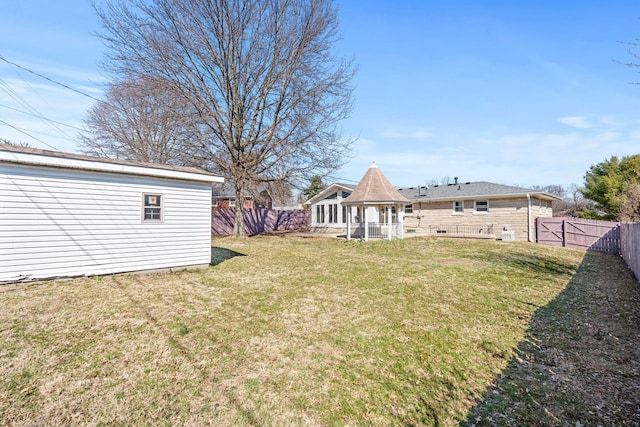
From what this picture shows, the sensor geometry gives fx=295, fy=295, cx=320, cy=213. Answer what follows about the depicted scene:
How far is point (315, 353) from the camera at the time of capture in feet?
13.5

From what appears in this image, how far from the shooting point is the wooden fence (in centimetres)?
2402

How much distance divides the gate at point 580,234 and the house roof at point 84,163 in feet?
62.9

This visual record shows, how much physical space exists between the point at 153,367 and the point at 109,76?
17653 mm

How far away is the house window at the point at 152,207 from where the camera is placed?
8.21 meters

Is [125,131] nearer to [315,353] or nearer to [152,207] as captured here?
[152,207]

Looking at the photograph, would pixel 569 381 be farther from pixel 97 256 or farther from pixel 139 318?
pixel 97 256

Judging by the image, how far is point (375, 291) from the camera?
23.2ft

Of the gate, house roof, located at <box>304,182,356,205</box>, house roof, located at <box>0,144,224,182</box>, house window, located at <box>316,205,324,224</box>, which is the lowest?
the gate

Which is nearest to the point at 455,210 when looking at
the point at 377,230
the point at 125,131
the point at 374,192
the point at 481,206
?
the point at 481,206

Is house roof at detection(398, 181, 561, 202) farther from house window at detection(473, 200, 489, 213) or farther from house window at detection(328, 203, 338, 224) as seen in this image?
house window at detection(328, 203, 338, 224)

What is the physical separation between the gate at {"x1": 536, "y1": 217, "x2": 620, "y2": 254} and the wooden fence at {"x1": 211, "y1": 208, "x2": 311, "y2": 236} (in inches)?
801

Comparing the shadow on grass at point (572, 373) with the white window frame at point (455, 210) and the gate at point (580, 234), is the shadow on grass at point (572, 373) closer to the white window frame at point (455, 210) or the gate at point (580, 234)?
the gate at point (580, 234)

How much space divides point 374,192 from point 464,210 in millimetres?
7356

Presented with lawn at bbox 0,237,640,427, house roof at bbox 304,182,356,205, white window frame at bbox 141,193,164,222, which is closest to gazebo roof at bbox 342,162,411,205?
house roof at bbox 304,182,356,205
